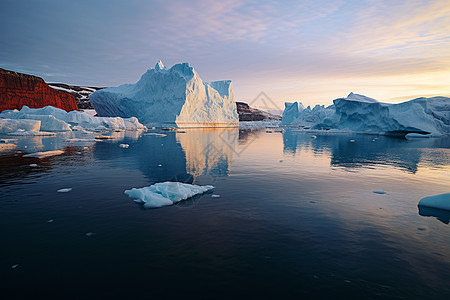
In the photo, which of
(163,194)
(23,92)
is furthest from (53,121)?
(23,92)

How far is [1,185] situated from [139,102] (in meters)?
45.0

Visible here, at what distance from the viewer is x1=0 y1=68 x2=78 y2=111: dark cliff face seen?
191 ft

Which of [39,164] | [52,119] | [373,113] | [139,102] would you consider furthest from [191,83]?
[39,164]

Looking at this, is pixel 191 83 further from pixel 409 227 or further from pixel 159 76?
pixel 409 227

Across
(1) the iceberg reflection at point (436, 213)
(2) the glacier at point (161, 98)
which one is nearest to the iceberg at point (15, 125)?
(2) the glacier at point (161, 98)

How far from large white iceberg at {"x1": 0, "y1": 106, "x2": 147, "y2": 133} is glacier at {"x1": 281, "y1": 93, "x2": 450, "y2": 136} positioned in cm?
3915

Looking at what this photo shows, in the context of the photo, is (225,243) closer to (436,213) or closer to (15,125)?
(436,213)

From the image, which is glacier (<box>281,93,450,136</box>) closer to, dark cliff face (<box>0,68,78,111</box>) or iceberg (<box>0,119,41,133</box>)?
iceberg (<box>0,119,41,133</box>)

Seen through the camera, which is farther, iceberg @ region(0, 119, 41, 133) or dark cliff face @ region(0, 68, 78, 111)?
dark cliff face @ region(0, 68, 78, 111)

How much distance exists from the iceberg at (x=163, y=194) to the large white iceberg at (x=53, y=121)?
99.6ft

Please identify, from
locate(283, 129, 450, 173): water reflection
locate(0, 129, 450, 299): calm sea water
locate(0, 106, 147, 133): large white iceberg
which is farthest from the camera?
locate(0, 106, 147, 133): large white iceberg

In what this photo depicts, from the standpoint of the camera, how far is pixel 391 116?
4041 centimetres

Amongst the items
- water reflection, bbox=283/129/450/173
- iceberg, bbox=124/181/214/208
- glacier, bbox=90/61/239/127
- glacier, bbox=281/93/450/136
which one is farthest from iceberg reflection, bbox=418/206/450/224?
glacier, bbox=90/61/239/127

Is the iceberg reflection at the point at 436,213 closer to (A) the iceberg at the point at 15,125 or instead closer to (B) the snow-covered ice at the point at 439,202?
(B) the snow-covered ice at the point at 439,202
